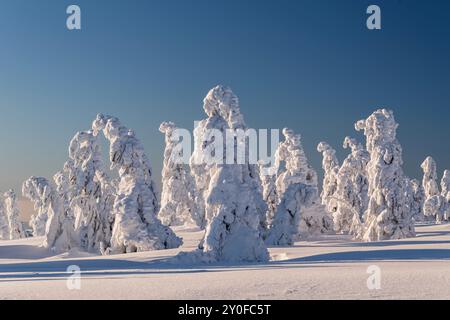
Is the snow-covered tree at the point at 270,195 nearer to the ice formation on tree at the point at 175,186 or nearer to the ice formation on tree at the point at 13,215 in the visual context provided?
the ice formation on tree at the point at 175,186

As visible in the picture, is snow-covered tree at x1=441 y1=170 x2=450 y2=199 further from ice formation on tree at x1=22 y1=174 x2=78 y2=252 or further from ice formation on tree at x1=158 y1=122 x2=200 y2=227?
ice formation on tree at x1=22 y1=174 x2=78 y2=252

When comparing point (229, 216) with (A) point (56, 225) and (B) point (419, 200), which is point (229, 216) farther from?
(B) point (419, 200)

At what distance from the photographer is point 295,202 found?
39250mm

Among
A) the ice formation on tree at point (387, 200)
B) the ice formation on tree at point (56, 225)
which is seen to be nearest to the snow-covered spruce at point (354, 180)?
the ice formation on tree at point (387, 200)

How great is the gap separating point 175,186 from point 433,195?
44.3 metres

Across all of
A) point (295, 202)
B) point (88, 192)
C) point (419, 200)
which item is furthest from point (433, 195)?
point (88, 192)

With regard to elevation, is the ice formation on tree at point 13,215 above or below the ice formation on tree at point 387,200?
below

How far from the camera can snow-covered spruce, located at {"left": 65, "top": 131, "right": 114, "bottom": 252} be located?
142 feet

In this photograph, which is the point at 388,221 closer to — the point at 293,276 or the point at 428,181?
the point at 293,276

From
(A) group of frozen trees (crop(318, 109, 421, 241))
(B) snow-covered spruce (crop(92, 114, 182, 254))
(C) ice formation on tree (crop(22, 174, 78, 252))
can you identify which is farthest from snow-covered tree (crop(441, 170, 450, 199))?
(C) ice formation on tree (crop(22, 174, 78, 252))

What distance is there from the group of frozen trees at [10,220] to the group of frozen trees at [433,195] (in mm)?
61038

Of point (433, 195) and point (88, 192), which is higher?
point (88, 192)

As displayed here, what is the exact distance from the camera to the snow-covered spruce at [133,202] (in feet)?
117
